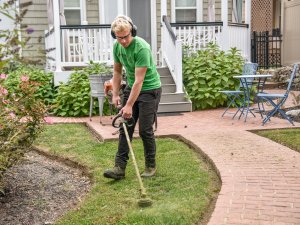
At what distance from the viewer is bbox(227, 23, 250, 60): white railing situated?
13.5 meters

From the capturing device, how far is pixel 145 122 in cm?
536

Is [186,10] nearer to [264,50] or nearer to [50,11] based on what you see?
[264,50]

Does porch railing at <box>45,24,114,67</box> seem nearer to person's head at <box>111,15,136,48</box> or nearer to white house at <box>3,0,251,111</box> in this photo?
white house at <box>3,0,251,111</box>

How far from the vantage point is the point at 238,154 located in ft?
20.9

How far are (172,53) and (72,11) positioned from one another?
4.70m

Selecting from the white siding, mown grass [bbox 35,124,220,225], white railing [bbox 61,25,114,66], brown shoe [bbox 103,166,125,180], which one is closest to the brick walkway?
mown grass [bbox 35,124,220,225]

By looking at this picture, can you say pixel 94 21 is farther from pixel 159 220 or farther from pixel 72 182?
pixel 159 220

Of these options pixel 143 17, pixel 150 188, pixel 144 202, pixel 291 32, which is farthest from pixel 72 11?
pixel 144 202

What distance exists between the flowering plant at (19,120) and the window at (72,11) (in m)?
10.00

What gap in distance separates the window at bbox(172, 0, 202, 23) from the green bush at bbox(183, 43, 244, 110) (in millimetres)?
3810

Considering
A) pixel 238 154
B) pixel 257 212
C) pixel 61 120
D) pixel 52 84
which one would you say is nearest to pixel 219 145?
pixel 238 154

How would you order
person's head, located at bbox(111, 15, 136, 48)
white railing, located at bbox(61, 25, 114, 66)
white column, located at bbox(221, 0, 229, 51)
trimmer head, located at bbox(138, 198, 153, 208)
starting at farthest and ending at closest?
white column, located at bbox(221, 0, 229, 51) → white railing, located at bbox(61, 25, 114, 66) → person's head, located at bbox(111, 15, 136, 48) → trimmer head, located at bbox(138, 198, 153, 208)

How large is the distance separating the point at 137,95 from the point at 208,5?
10924mm

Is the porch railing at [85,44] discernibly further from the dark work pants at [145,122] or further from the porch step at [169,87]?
the dark work pants at [145,122]
